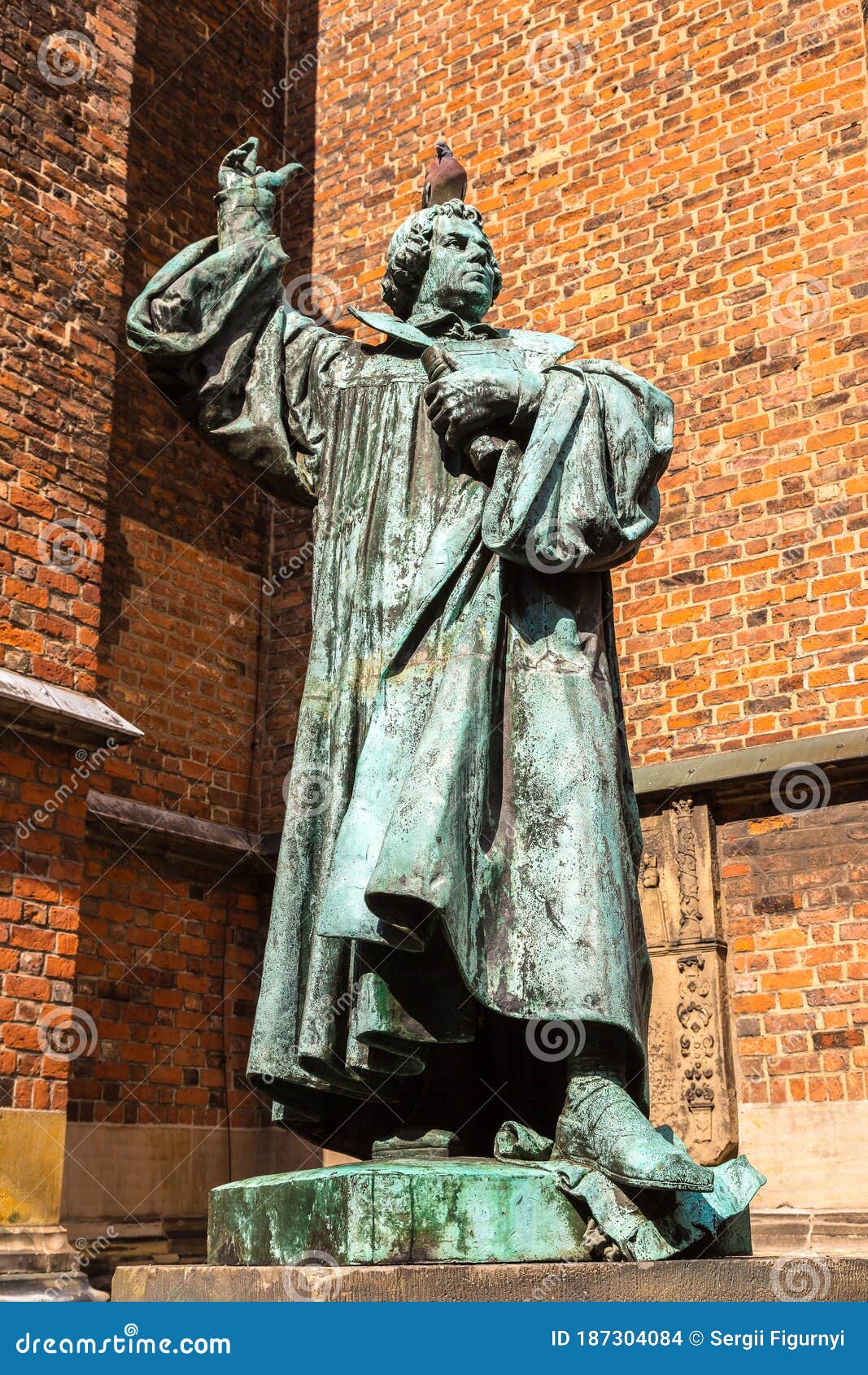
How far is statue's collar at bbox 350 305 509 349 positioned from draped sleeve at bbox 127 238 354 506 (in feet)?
0.32

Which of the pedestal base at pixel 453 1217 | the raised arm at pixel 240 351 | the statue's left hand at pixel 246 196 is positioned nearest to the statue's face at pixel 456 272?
the raised arm at pixel 240 351

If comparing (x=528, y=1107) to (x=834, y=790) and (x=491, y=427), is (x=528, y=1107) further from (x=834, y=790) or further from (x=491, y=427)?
(x=834, y=790)

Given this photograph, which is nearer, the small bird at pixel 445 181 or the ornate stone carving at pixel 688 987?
the small bird at pixel 445 181

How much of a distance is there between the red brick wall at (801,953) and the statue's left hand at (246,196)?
17.1ft

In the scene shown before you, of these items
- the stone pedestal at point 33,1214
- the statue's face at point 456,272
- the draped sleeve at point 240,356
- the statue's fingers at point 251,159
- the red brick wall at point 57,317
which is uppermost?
the red brick wall at point 57,317

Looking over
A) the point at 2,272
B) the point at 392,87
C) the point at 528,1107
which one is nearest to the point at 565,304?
the point at 392,87

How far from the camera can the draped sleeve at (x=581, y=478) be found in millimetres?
2551

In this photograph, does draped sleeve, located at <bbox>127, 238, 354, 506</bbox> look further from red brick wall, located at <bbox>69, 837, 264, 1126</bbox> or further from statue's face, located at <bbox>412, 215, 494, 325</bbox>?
red brick wall, located at <bbox>69, 837, 264, 1126</bbox>

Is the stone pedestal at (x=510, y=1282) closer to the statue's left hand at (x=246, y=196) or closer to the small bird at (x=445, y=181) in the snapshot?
the statue's left hand at (x=246, y=196)

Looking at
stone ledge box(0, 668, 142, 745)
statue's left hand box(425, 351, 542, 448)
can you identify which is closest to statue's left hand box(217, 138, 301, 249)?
statue's left hand box(425, 351, 542, 448)

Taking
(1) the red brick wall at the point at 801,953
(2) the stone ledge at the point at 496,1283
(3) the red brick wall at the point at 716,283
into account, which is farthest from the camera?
(3) the red brick wall at the point at 716,283

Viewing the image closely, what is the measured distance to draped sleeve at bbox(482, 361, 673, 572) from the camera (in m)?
2.55

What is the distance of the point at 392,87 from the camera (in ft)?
35.6

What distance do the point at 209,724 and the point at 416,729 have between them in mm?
7715
